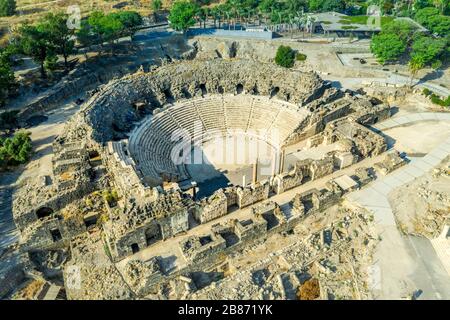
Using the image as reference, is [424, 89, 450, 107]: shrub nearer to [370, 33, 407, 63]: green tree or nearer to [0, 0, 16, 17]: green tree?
[370, 33, 407, 63]: green tree

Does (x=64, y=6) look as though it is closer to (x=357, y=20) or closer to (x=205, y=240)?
(x=357, y=20)

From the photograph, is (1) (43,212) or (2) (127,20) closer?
(1) (43,212)

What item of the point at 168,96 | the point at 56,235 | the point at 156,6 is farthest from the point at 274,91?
the point at 156,6

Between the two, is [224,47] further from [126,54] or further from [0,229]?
[0,229]

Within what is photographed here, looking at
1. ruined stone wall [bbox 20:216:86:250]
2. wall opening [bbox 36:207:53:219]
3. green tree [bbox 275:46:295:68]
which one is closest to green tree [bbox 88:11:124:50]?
green tree [bbox 275:46:295:68]

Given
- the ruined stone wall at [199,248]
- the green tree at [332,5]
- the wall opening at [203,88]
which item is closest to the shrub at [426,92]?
the wall opening at [203,88]
